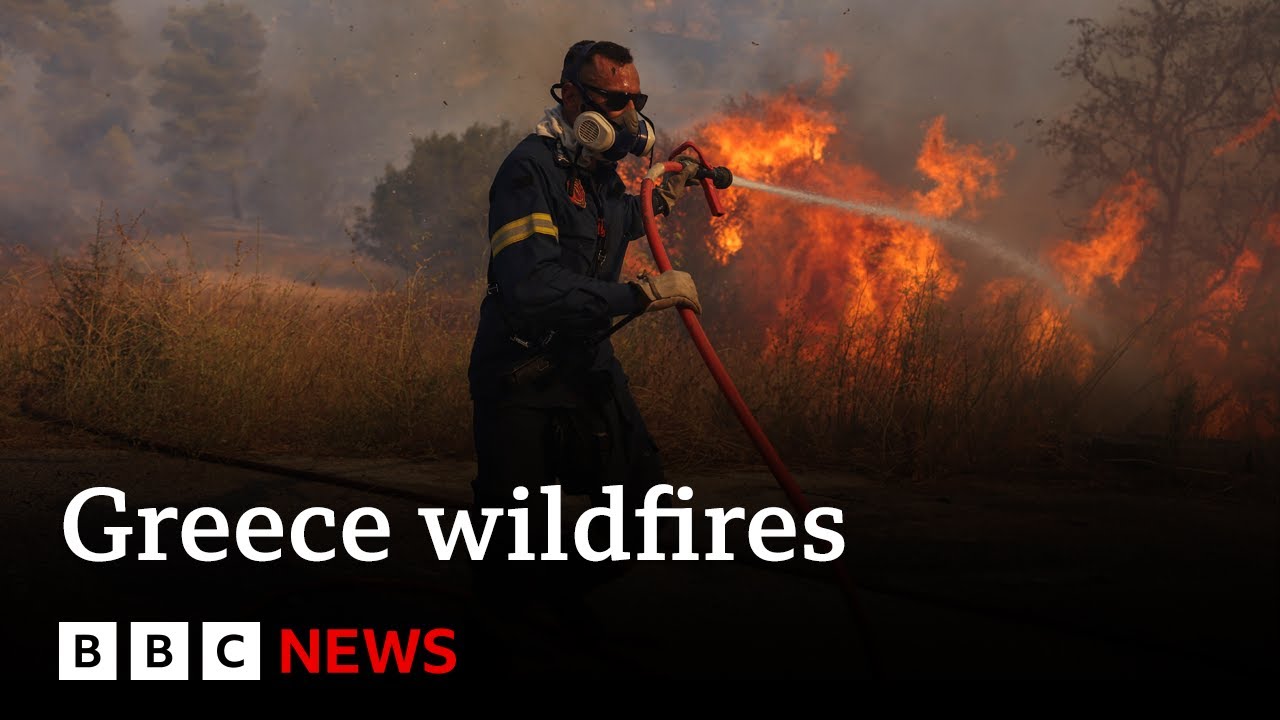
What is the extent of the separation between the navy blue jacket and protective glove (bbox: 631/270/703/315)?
0.04 meters

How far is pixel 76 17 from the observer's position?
269 ft

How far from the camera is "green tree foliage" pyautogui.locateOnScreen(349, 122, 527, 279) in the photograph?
1512 inches

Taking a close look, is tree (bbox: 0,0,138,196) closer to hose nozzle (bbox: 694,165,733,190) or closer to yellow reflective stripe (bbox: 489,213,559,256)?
hose nozzle (bbox: 694,165,733,190)

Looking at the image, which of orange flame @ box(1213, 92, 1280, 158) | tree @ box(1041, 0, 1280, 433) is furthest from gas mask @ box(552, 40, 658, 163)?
orange flame @ box(1213, 92, 1280, 158)

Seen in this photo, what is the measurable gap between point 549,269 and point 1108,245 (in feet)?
57.7

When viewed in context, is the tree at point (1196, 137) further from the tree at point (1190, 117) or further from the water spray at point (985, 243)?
the water spray at point (985, 243)

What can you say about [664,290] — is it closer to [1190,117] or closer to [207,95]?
[1190,117]

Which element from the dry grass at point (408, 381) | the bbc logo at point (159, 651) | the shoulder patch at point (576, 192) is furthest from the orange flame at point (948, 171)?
the bbc logo at point (159, 651)

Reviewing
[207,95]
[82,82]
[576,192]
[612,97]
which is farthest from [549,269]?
[82,82]

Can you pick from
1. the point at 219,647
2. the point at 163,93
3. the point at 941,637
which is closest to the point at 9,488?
the point at 219,647

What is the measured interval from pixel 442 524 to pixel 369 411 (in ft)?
10.5

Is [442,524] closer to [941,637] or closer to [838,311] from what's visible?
[941,637]

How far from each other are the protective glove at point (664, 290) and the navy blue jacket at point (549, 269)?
4cm

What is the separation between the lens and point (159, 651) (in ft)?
12.2
